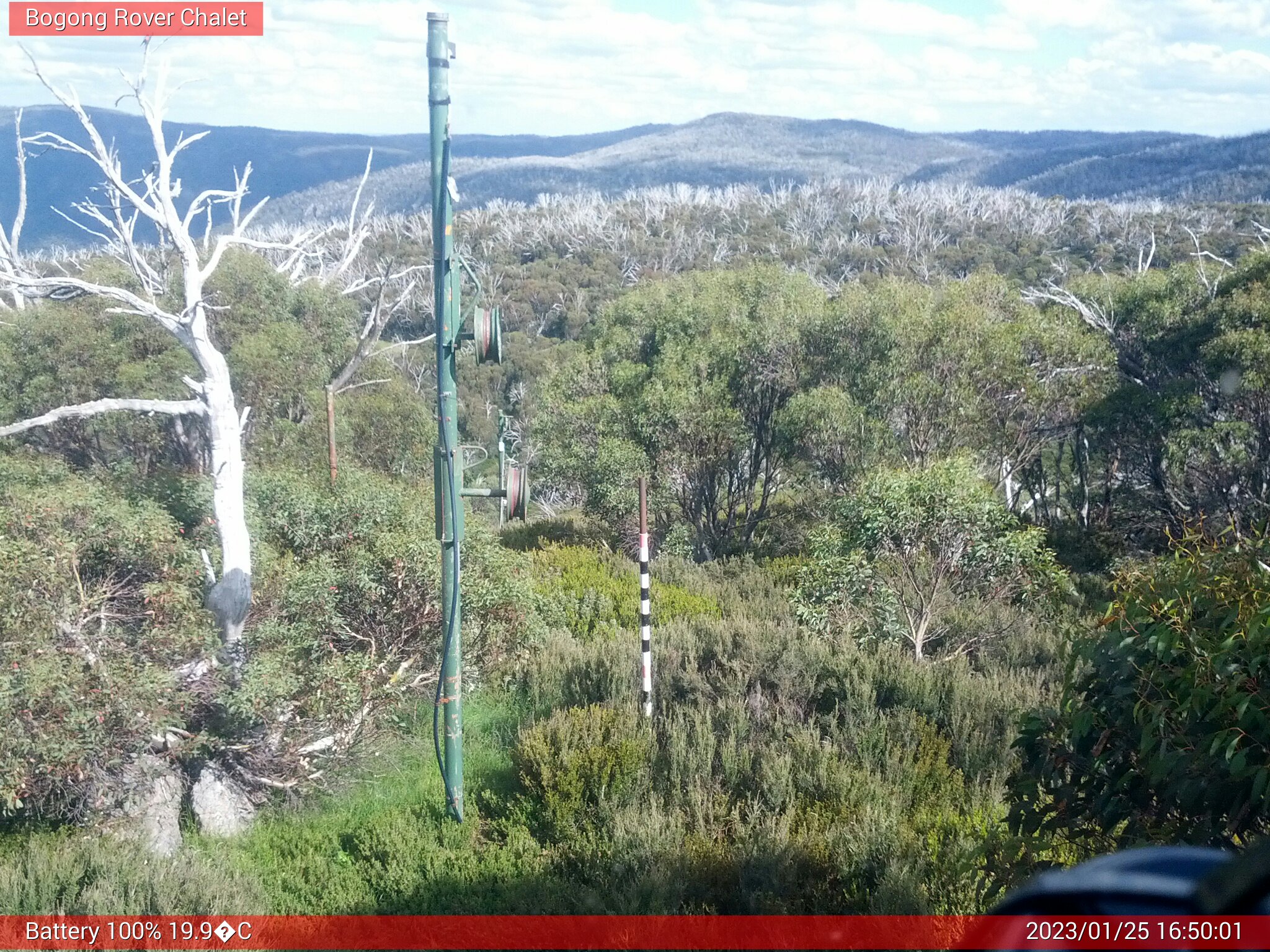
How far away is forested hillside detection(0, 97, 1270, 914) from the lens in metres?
5.10

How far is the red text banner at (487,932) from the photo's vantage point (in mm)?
4754

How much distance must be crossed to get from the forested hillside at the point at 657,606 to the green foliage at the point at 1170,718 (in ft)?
0.06

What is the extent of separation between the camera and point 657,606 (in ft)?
41.4

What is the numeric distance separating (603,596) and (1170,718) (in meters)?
9.64

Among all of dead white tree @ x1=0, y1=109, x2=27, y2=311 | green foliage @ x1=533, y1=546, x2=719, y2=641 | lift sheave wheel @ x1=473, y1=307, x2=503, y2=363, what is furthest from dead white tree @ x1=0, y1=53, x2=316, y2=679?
dead white tree @ x1=0, y1=109, x2=27, y2=311

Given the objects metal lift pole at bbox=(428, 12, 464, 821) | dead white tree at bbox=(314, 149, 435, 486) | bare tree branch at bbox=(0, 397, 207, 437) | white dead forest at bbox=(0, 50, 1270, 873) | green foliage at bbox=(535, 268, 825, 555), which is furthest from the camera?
green foliage at bbox=(535, 268, 825, 555)

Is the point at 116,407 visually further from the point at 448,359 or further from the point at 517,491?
the point at 517,491

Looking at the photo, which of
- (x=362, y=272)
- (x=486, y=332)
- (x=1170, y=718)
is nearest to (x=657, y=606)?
(x=486, y=332)

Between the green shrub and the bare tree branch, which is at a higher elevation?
the bare tree branch

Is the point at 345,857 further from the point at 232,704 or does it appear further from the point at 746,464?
the point at 746,464

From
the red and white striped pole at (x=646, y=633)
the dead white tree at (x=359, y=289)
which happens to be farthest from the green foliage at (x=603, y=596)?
the dead white tree at (x=359, y=289)

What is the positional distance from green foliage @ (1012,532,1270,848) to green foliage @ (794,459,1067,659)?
19.6 feet

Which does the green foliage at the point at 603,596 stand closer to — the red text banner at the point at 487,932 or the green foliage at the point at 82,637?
the green foliage at the point at 82,637

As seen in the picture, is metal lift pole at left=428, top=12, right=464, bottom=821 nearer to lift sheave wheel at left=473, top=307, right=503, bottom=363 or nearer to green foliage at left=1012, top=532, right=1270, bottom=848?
lift sheave wheel at left=473, top=307, right=503, bottom=363
